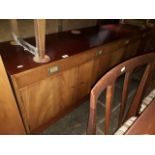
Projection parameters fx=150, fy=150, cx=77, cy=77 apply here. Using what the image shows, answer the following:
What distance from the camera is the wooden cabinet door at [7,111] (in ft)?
2.92

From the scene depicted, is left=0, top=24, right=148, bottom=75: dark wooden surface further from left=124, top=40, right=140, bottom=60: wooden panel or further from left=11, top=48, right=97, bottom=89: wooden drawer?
left=124, top=40, right=140, bottom=60: wooden panel

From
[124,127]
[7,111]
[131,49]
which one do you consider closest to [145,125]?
[124,127]

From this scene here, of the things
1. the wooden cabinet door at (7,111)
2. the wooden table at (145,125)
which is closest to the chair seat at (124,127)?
the wooden table at (145,125)

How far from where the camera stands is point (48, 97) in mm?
1252

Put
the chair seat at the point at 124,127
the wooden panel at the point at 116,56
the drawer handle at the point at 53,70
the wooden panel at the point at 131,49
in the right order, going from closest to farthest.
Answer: the chair seat at the point at 124,127
the drawer handle at the point at 53,70
the wooden panel at the point at 116,56
the wooden panel at the point at 131,49

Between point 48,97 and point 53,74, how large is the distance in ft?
0.71

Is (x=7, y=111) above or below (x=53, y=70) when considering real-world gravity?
below

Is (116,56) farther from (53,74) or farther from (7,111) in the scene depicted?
(7,111)

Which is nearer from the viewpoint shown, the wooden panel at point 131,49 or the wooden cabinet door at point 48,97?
the wooden cabinet door at point 48,97

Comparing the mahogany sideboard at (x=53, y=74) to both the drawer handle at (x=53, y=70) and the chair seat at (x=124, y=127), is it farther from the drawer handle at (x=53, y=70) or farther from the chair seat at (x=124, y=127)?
the chair seat at (x=124, y=127)

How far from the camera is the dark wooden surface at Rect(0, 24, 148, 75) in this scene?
1.08 m

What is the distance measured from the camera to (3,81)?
88 cm
